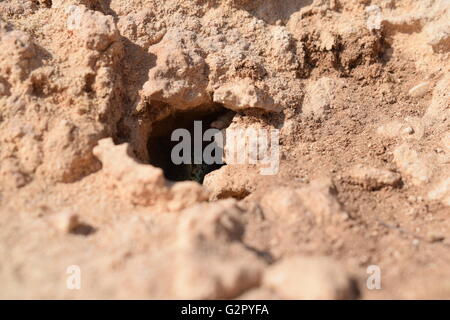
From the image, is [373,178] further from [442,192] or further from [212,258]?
[212,258]

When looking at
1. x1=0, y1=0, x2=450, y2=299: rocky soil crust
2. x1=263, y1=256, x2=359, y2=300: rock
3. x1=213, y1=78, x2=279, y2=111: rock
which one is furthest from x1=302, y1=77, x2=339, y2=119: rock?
x1=263, y1=256, x2=359, y2=300: rock

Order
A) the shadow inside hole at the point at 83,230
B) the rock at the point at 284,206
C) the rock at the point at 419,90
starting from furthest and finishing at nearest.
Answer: the rock at the point at 419,90, the rock at the point at 284,206, the shadow inside hole at the point at 83,230

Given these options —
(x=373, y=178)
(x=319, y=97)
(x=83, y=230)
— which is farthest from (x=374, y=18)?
(x=83, y=230)

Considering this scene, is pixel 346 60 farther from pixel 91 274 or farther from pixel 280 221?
pixel 91 274

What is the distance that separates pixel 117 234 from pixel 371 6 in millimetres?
2182

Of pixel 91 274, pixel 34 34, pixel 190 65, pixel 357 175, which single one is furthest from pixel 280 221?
pixel 34 34

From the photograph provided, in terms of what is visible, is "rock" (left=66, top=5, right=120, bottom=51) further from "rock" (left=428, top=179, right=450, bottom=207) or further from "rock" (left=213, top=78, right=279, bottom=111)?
"rock" (left=428, top=179, right=450, bottom=207)

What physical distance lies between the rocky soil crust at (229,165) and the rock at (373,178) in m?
0.01

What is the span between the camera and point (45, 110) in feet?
7.23

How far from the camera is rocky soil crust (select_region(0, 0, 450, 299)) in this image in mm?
1715

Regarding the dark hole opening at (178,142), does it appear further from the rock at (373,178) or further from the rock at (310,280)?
the rock at (310,280)

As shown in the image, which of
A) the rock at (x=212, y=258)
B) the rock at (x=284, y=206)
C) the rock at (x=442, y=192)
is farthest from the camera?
the rock at (x=442, y=192)

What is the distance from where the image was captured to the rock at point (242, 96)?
8.26 feet

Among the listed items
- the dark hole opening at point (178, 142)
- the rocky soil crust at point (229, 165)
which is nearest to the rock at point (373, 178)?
the rocky soil crust at point (229, 165)
